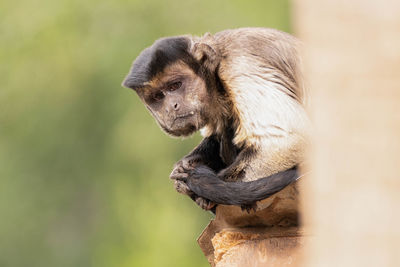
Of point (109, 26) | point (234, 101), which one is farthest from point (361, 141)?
point (109, 26)

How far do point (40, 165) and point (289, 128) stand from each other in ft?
44.8

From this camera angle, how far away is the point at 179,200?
1567 centimetres

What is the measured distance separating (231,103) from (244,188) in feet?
2.34

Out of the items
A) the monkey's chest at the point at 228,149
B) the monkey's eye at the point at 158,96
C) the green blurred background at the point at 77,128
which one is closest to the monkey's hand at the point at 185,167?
the monkey's chest at the point at 228,149

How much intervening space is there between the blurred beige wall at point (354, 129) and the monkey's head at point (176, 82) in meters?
2.84

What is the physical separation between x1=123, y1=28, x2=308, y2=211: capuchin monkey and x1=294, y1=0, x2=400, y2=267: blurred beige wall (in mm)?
2234

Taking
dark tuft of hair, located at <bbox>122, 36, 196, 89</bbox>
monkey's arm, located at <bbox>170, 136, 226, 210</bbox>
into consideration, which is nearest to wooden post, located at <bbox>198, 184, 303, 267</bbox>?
monkey's arm, located at <bbox>170, 136, 226, 210</bbox>

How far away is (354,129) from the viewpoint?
2.28m

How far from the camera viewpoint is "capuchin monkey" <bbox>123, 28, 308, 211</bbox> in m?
4.73

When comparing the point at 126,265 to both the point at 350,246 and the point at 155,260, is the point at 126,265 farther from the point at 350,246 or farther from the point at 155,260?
the point at 350,246

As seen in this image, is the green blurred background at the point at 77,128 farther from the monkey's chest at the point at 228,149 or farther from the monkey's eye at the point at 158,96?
the monkey's eye at the point at 158,96

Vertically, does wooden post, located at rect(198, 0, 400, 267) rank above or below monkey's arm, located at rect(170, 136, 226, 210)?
above

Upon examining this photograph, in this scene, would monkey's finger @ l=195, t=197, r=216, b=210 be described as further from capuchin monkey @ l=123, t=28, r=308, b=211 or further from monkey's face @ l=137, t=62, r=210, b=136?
monkey's face @ l=137, t=62, r=210, b=136

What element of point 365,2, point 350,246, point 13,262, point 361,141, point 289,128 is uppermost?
point 365,2
